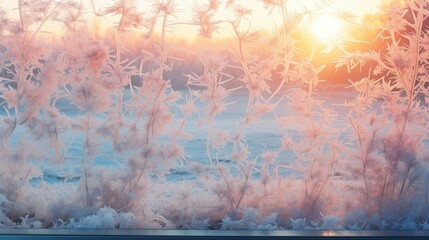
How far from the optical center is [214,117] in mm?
2900

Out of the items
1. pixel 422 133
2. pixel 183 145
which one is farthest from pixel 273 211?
pixel 422 133

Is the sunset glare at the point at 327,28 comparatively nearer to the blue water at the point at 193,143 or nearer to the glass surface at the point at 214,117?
the glass surface at the point at 214,117

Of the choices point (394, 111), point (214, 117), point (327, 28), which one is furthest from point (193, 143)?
point (394, 111)

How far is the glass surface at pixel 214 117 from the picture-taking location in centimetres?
287

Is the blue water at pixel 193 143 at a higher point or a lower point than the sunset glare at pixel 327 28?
lower

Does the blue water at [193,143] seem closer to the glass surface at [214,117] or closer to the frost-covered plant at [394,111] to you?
the glass surface at [214,117]

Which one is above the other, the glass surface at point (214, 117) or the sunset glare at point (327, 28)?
the sunset glare at point (327, 28)

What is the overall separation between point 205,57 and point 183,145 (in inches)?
16.5

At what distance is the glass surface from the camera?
2.87 metres

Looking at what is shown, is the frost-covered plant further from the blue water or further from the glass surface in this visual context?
the blue water

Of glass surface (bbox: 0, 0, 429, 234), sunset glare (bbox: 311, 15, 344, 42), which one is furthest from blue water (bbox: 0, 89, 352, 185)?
sunset glare (bbox: 311, 15, 344, 42)

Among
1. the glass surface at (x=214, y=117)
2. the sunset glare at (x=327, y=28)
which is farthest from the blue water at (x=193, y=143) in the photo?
the sunset glare at (x=327, y=28)

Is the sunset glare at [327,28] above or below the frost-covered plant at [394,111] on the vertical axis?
above

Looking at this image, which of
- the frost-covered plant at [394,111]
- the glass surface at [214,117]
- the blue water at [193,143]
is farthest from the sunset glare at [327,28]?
the blue water at [193,143]
